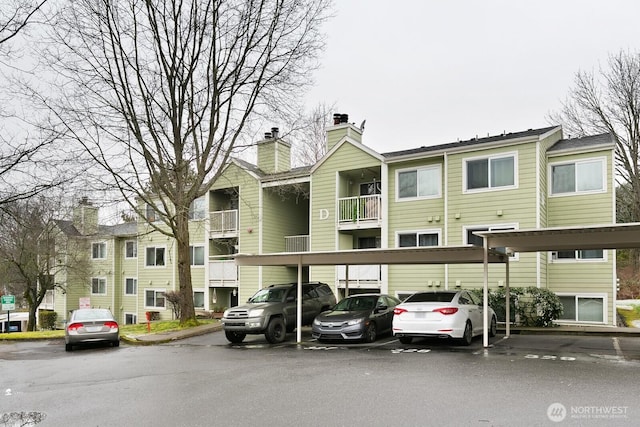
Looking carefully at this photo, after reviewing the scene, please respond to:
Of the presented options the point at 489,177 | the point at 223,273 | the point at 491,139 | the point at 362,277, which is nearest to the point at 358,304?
the point at 362,277

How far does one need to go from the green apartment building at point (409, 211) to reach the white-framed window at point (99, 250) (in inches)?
318

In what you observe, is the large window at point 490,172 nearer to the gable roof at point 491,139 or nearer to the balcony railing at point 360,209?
the gable roof at point 491,139

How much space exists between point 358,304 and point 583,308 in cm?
873

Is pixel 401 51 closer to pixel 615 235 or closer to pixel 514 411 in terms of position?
pixel 615 235

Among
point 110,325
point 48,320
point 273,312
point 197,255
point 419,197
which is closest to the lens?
point 273,312

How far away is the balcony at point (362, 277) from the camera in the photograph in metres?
22.7

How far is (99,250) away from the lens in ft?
129

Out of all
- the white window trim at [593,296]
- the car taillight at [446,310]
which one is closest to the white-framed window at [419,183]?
the white window trim at [593,296]

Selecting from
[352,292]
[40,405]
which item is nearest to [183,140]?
[352,292]

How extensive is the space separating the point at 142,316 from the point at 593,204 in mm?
27099

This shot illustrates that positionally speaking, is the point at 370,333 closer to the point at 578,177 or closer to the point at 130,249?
the point at 578,177

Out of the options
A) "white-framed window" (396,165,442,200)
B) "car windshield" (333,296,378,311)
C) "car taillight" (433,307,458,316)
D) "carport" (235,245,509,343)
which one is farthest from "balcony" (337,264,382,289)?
"car taillight" (433,307,458,316)

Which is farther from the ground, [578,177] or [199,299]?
[578,177]

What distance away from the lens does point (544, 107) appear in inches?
1425
